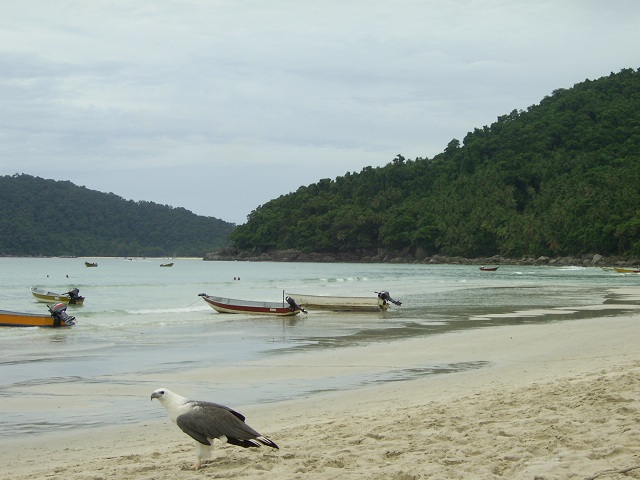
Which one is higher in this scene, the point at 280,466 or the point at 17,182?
the point at 17,182

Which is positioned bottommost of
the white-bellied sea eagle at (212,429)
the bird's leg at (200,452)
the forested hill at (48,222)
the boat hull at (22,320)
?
the boat hull at (22,320)

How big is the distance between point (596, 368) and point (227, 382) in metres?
5.94

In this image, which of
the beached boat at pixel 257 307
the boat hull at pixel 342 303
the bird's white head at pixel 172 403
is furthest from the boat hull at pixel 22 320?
the bird's white head at pixel 172 403

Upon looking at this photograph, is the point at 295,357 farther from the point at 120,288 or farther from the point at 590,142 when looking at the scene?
the point at 590,142

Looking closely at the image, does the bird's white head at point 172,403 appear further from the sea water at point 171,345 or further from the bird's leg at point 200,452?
the sea water at point 171,345

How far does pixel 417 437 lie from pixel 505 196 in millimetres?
144596

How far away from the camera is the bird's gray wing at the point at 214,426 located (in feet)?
20.8

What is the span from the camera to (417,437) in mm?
7008

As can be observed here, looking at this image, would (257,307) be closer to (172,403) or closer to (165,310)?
(165,310)

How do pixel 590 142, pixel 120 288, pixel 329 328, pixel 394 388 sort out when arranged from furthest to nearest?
pixel 590 142, pixel 120 288, pixel 329 328, pixel 394 388

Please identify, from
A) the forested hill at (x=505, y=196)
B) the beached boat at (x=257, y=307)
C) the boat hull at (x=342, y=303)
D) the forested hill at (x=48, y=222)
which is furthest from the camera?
the forested hill at (x=48, y=222)

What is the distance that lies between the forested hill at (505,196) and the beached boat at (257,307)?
86411 mm

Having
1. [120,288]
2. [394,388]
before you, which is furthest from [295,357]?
[120,288]

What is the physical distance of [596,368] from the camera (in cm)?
1194
